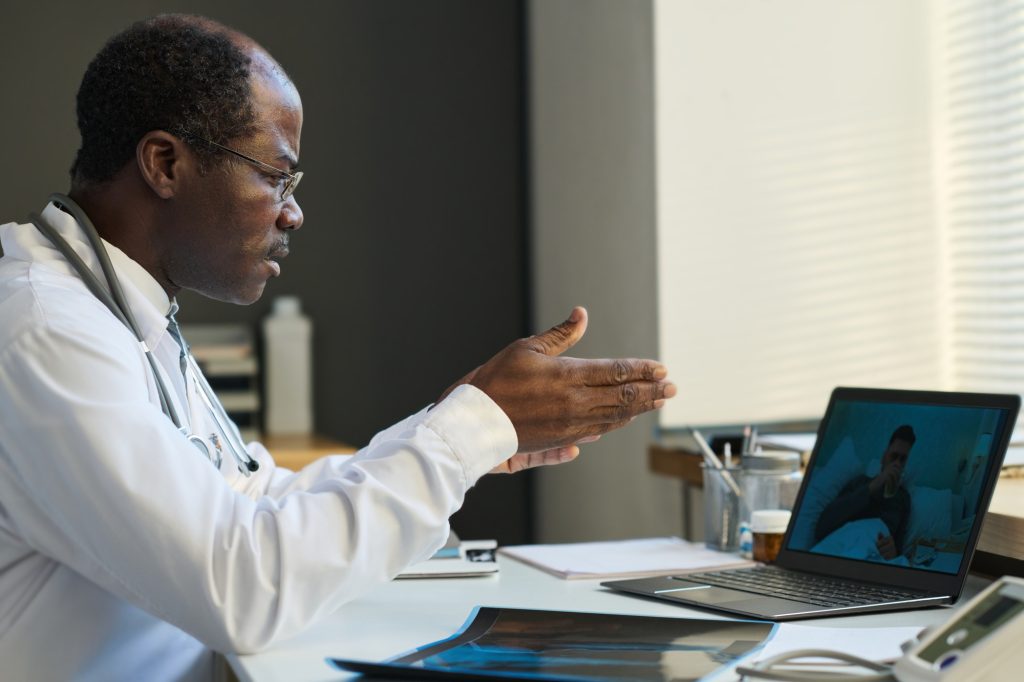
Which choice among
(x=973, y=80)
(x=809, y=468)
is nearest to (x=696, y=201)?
(x=973, y=80)

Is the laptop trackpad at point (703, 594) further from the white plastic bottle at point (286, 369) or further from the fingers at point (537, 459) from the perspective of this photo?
the white plastic bottle at point (286, 369)

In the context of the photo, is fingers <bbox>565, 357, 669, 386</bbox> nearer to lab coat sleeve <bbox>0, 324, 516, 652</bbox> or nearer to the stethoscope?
lab coat sleeve <bbox>0, 324, 516, 652</bbox>

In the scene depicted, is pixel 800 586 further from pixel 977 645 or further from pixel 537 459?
pixel 977 645

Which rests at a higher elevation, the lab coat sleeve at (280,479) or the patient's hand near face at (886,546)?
the lab coat sleeve at (280,479)

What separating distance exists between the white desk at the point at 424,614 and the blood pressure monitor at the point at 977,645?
18 centimetres

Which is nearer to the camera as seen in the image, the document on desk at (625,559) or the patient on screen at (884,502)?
the patient on screen at (884,502)

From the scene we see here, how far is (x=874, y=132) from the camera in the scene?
8.91 feet

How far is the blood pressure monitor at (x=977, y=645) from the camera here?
0.86 metres

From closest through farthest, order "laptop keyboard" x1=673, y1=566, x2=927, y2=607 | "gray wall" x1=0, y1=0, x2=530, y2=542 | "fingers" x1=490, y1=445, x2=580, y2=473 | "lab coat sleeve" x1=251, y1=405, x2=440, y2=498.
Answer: "laptop keyboard" x1=673, y1=566, x2=927, y2=607 < "fingers" x1=490, y1=445, x2=580, y2=473 < "lab coat sleeve" x1=251, y1=405, x2=440, y2=498 < "gray wall" x1=0, y1=0, x2=530, y2=542

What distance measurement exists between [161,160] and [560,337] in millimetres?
493

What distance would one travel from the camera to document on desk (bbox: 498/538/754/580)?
1.45 meters

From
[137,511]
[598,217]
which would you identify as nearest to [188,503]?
[137,511]

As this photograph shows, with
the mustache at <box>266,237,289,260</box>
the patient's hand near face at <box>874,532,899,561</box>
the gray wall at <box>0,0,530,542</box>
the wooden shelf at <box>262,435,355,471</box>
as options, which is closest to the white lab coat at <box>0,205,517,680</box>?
the mustache at <box>266,237,289,260</box>

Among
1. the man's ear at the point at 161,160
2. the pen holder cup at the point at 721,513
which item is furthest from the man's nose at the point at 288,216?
the pen holder cup at the point at 721,513
